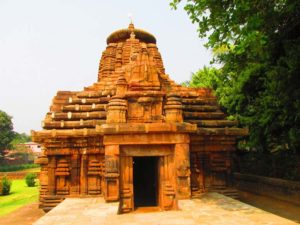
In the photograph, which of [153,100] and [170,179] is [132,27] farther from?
[170,179]

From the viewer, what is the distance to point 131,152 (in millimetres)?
8922

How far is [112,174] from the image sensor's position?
8.45 metres

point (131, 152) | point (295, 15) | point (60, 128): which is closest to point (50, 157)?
point (60, 128)

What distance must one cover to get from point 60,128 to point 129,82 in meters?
2.59

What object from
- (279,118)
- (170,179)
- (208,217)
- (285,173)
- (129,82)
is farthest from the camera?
(285,173)

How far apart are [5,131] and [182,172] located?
50160 mm

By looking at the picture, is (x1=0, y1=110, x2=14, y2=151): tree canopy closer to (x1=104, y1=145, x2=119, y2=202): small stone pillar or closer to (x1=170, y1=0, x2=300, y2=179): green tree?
(x1=170, y1=0, x2=300, y2=179): green tree

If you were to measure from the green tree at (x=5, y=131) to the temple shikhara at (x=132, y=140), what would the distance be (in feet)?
146

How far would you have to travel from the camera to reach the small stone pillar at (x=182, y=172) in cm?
870

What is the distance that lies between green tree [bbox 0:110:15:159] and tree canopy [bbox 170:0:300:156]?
43.9m

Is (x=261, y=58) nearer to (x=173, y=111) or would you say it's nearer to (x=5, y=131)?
(x=173, y=111)

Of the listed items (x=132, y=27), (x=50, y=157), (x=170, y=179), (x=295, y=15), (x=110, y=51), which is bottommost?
(x=170, y=179)

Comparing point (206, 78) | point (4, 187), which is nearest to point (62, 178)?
point (206, 78)

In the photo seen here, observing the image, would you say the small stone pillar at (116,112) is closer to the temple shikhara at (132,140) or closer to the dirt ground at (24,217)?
the temple shikhara at (132,140)
